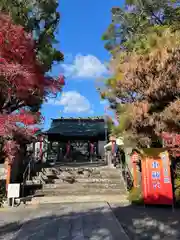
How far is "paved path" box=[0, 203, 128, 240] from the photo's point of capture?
4.45 m

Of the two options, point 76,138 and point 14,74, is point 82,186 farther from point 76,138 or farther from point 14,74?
point 76,138

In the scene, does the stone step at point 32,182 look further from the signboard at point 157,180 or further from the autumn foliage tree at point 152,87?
the autumn foliage tree at point 152,87

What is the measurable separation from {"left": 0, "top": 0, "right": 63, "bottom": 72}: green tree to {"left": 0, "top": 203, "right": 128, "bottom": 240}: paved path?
590cm

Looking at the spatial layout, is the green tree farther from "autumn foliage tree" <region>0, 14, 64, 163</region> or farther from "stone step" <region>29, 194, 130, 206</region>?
"stone step" <region>29, 194, 130, 206</region>

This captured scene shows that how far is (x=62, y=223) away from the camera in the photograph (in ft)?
17.1

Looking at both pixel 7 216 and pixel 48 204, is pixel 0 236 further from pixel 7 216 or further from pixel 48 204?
pixel 48 204

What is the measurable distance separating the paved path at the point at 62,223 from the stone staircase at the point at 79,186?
2.30 feet

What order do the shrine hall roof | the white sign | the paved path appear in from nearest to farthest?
the paved path → the white sign → the shrine hall roof

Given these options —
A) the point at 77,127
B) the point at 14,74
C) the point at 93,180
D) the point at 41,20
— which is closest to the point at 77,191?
the point at 93,180

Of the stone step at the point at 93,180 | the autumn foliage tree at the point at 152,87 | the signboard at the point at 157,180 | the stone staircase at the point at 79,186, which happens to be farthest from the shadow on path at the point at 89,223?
the autumn foliage tree at the point at 152,87

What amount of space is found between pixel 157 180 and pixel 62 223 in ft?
11.0

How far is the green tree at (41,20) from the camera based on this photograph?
959cm

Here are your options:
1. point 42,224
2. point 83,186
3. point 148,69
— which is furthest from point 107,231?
point 83,186

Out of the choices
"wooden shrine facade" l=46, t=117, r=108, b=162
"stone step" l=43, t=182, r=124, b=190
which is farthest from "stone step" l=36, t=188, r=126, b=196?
"wooden shrine facade" l=46, t=117, r=108, b=162
